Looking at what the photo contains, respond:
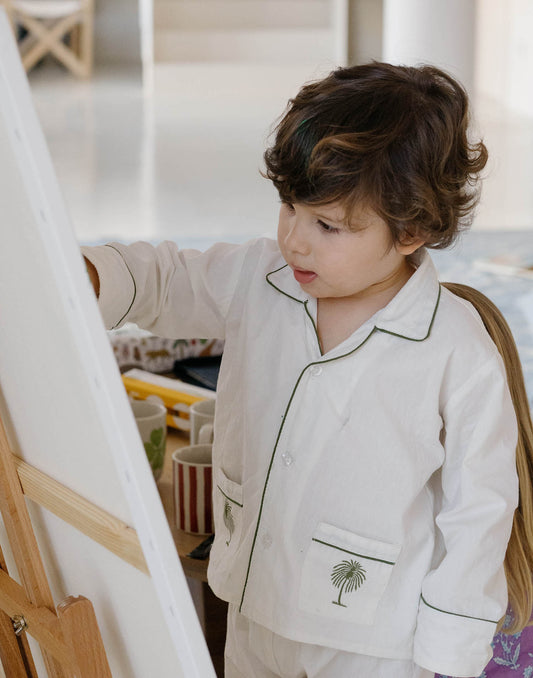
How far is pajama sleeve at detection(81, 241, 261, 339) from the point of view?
3.71 ft

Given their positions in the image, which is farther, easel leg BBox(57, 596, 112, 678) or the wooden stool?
the wooden stool

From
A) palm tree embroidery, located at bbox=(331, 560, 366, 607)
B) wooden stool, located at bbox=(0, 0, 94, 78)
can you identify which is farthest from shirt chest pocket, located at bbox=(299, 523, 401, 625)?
wooden stool, located at bbox=(0, 0, 94, 78)

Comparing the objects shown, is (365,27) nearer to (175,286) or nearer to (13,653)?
(175,286)

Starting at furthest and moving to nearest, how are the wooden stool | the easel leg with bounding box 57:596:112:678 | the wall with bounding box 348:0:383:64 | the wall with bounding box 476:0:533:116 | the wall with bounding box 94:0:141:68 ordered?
1. the wall with bounding box 94:0:141:68
2. the wall with bounding box 348:0:383:64
3. the wooden stool
4. the wall with bounding box 476:0:533:116
5. the easel leg with bounding box 57:596:112:678

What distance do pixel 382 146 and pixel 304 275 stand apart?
0.17 meters

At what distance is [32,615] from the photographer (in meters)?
0.84

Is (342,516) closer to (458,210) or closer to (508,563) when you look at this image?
(508,563)

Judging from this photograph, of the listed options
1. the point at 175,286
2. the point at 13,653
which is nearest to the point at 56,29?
the point at 175,286

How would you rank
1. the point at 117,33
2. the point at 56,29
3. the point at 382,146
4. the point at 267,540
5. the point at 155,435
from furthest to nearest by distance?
1. the point at 117,33
2. the point at 56,29
3. the point at 155,435
4. the point at 267,540
5. the point at 382,146

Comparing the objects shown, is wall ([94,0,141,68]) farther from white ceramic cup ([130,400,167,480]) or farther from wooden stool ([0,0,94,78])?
white ceramic cup ([130,400,167,480])

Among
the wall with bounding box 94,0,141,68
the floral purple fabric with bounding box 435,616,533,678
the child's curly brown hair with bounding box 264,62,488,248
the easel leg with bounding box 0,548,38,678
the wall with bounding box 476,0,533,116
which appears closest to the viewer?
the easel leg with bounding box 0,548,38,678

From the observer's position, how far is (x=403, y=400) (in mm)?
1107

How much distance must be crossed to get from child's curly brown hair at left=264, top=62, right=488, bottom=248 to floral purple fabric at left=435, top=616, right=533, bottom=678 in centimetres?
66

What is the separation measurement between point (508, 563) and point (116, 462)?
0.77m
